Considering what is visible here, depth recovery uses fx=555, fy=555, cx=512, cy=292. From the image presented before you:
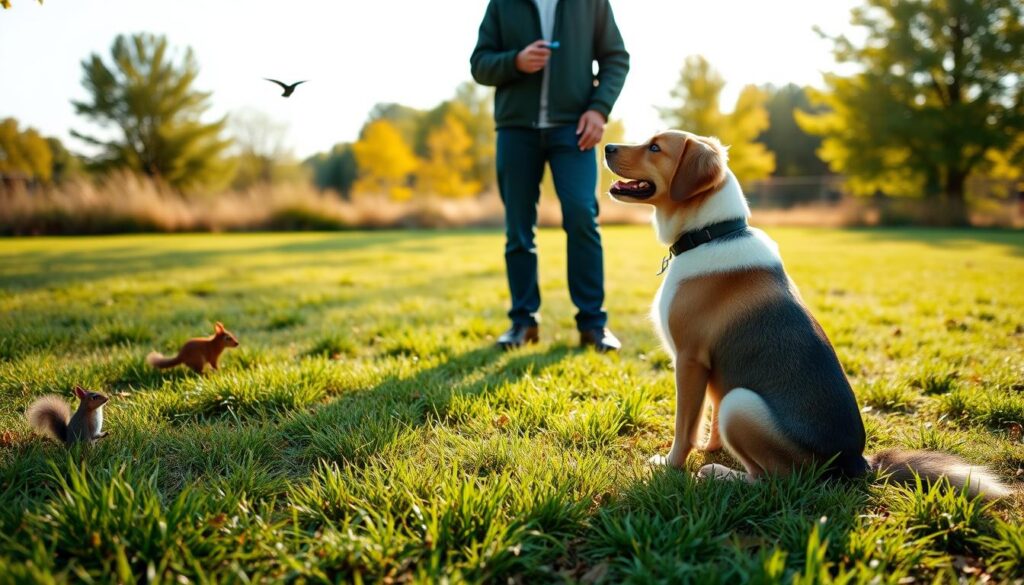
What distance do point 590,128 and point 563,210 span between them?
656 mm

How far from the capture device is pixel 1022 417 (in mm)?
2920

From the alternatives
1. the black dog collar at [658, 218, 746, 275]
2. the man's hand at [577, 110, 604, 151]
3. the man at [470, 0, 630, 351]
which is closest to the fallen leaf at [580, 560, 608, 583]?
the black dog collar at [658, 218, 746, 275]

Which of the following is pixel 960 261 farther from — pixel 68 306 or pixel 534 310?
pixel 68 306

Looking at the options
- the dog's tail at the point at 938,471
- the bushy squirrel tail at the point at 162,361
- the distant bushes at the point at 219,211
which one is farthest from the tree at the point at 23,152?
the dog's tail at the point at 938,471

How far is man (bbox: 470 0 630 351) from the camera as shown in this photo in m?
4.26

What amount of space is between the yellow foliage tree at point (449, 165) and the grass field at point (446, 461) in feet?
115

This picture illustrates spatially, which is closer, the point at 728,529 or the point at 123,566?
the point at 123,566

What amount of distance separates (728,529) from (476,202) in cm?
2532

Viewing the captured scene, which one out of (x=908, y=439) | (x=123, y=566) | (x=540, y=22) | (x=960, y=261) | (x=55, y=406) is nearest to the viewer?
(x=123, y=566)

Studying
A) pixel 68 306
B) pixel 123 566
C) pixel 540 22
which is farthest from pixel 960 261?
pixel 68 306

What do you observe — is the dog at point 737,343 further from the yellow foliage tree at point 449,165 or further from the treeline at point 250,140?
the yellow foliage tree at point 449,165

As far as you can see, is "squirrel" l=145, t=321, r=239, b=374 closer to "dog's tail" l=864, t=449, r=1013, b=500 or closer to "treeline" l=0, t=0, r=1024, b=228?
"dog's tail" l=864, t=449, r=1013, b=500

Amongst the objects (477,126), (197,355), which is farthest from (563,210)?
(477,126)

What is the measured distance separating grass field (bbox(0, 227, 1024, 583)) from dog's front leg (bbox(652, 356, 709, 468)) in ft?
0.70
